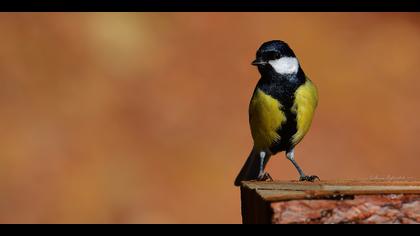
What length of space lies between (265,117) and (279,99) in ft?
0.39

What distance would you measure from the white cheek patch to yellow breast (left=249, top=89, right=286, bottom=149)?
15 cm

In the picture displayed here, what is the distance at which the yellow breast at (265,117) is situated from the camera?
3.55 metres

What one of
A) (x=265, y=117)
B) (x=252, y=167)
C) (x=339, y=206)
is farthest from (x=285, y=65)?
(x=339, y=206)

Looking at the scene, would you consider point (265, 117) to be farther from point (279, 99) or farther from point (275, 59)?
point (275, 59)

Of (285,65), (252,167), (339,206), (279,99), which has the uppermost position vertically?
(285,65)

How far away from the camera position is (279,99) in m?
3.55

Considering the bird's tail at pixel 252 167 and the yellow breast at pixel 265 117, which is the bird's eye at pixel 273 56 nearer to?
the yellow breast at pixel 265 117

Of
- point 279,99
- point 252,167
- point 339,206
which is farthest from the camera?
point 252,167

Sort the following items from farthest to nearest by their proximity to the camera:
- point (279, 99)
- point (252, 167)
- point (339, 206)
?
point (252, 167), point (279, 99), point (339, 206)

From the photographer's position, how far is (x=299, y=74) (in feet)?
12.1

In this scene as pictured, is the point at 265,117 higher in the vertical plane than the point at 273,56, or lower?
lower
